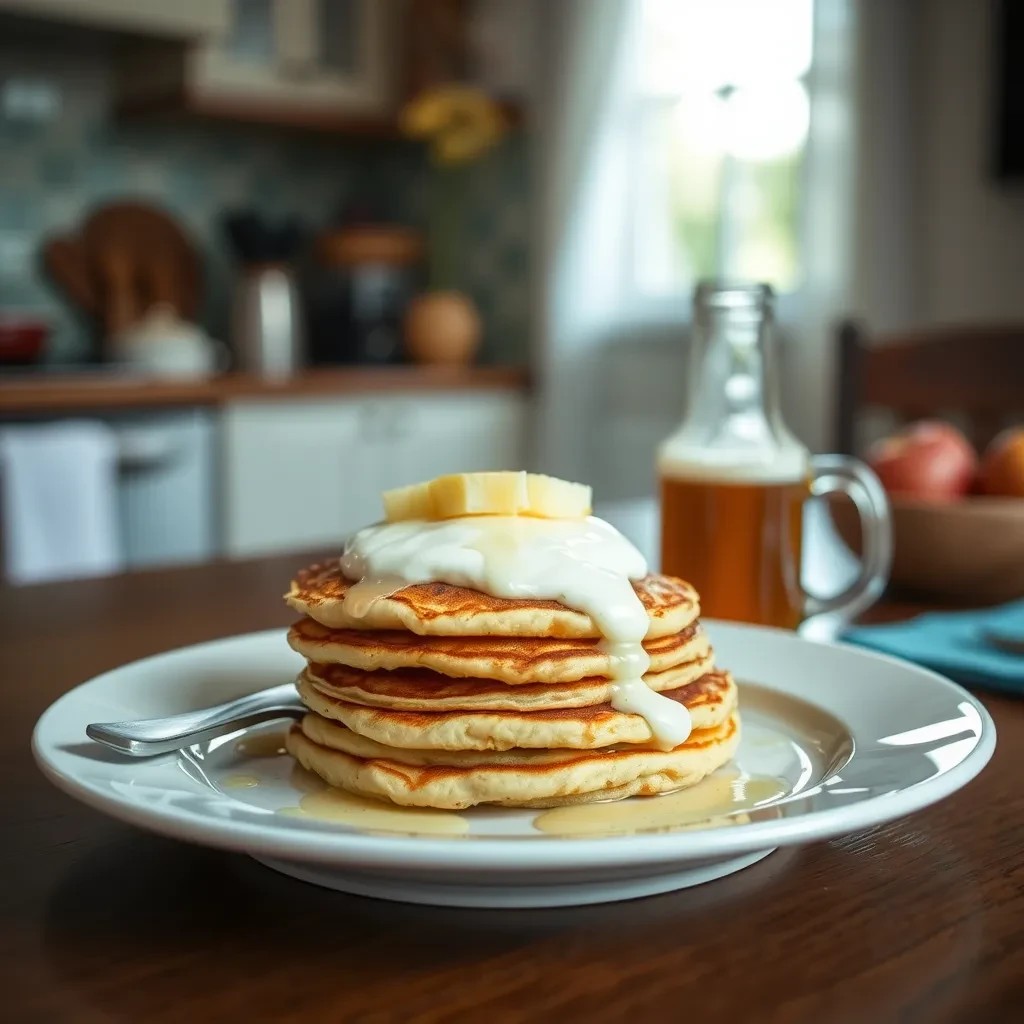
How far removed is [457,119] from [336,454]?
46.4 inches

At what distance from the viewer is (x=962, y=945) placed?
50cm

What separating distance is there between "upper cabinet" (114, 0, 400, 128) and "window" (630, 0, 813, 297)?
34.6 inches

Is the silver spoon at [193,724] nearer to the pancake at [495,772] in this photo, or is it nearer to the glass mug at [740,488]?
the pancake at [495,772]

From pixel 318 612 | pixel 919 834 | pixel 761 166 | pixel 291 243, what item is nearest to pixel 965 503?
pixel 919 834

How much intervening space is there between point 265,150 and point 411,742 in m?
3.92

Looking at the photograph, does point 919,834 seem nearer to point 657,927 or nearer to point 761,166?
point 657,927

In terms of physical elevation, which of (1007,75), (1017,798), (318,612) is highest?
(1007,75)

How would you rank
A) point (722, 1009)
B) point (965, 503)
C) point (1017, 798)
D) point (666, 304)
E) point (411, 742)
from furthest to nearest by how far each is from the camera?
point (666, 304) → point (965, 503) → point (1017, 798) → point (411, 742) → point (722, 1009)

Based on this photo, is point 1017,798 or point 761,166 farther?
point 761,166

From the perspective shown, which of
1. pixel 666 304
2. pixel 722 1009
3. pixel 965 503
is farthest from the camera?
pixel 666 304

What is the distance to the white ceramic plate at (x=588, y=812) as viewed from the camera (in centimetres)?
48

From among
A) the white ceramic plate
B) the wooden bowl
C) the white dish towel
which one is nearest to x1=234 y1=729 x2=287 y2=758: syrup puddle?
A: the white ceramic plate

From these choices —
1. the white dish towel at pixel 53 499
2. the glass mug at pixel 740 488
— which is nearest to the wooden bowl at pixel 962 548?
the glass mug at pixel 740 488

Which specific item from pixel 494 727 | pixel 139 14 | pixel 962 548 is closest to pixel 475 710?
pixel 494 727
